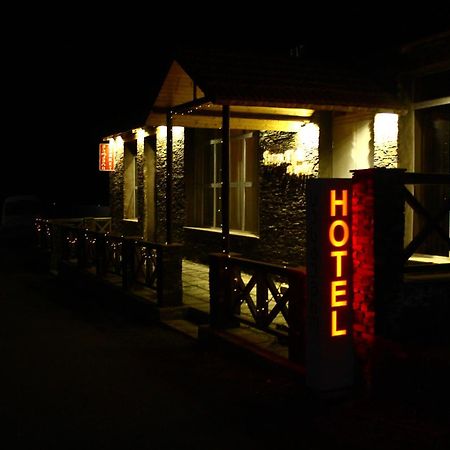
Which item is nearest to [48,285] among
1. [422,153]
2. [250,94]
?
[250,94]

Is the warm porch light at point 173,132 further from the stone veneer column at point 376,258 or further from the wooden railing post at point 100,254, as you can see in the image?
the stone veneer column at point 376,258

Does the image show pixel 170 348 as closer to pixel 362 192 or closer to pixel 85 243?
pixel 362 192

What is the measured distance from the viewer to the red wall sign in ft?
72.6

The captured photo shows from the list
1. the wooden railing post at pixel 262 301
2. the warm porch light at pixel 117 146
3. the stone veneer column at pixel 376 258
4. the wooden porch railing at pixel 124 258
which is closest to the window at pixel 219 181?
the wooden porch railing at pixel 124 258

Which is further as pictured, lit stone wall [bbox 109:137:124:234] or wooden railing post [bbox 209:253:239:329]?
lit stone wall [bbox 109:137:124:234]

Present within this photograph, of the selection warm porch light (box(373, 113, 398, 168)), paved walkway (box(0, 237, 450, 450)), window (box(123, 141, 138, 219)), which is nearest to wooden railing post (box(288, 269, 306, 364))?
paved walkway (box(0, 237, 450, 450))

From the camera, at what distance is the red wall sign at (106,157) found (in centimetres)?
2212

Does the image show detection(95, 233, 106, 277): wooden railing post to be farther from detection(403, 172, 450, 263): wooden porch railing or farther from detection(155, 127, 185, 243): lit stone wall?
detection(403, 172, 450, 263): wooden porch railing

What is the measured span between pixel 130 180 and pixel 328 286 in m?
15.2

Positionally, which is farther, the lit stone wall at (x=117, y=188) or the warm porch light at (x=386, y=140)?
the lit stone wall at (x=117, y=188)

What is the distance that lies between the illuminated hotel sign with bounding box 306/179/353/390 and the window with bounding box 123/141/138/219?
14746 mm

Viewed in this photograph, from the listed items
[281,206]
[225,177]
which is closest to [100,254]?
[281,206]

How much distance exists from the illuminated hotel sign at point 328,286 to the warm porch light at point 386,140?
4.62m

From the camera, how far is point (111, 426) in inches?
232
